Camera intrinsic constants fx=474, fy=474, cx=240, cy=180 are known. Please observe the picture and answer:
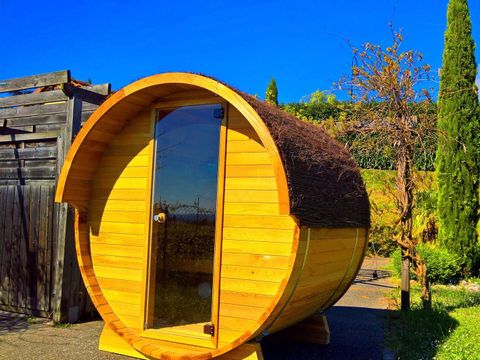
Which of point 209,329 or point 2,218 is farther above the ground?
point 2,218

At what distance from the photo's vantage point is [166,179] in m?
5.16

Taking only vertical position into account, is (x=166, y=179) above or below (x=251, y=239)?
above

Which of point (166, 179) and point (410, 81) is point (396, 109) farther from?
point (166, 179)

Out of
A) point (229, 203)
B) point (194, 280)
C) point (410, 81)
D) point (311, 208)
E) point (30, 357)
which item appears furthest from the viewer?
point (410, 81)

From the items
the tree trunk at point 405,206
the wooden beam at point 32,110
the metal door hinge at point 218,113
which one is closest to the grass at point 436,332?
the tree trunk at point 405,206

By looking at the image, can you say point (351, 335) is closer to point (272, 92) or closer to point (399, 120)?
point (399, 120)

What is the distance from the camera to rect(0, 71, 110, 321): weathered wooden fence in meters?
6.40

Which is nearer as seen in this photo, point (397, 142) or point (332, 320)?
point (397, 142)

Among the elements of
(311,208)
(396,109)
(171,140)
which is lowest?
(311,208)

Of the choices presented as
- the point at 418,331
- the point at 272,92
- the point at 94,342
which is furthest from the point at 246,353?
the point at 272,92

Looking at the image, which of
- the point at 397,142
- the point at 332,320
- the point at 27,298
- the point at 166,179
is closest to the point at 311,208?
the point at 166,179

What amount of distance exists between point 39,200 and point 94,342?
2.38 metres

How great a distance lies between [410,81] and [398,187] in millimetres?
1505

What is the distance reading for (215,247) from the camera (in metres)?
4.54
